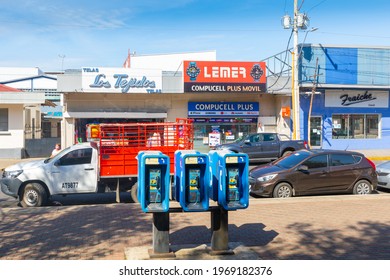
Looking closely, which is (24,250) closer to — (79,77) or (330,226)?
(330,226)

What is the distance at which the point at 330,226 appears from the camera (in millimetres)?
8234

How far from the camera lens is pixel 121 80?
26.9 metres

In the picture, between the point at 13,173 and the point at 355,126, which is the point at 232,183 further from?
the point at 355,126

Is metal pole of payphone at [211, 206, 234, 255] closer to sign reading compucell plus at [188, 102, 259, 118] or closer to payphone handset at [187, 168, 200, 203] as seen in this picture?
payphone handset at [187, 168, 200, 203]

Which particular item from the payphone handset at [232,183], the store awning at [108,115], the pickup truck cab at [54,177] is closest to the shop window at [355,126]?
the store awning at [108,115]

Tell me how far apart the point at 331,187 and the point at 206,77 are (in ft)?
53.6

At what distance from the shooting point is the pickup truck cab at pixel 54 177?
1129cm

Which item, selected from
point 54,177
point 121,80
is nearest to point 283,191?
point 54,177

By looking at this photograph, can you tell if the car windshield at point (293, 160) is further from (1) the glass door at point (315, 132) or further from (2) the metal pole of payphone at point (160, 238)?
(1) the glass door at point (315, 132)

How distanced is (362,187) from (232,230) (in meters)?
6.04

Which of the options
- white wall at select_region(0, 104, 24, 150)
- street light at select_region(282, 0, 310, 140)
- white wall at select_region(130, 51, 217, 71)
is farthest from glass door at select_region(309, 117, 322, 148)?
white wall at select_region(0, 104, 24, 150)

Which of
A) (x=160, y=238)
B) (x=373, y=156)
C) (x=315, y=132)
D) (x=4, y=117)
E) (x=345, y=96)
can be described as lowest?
(x=160, y=238)

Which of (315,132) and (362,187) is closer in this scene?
(362,187)

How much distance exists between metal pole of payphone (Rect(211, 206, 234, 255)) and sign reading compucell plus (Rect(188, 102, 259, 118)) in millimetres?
22706
